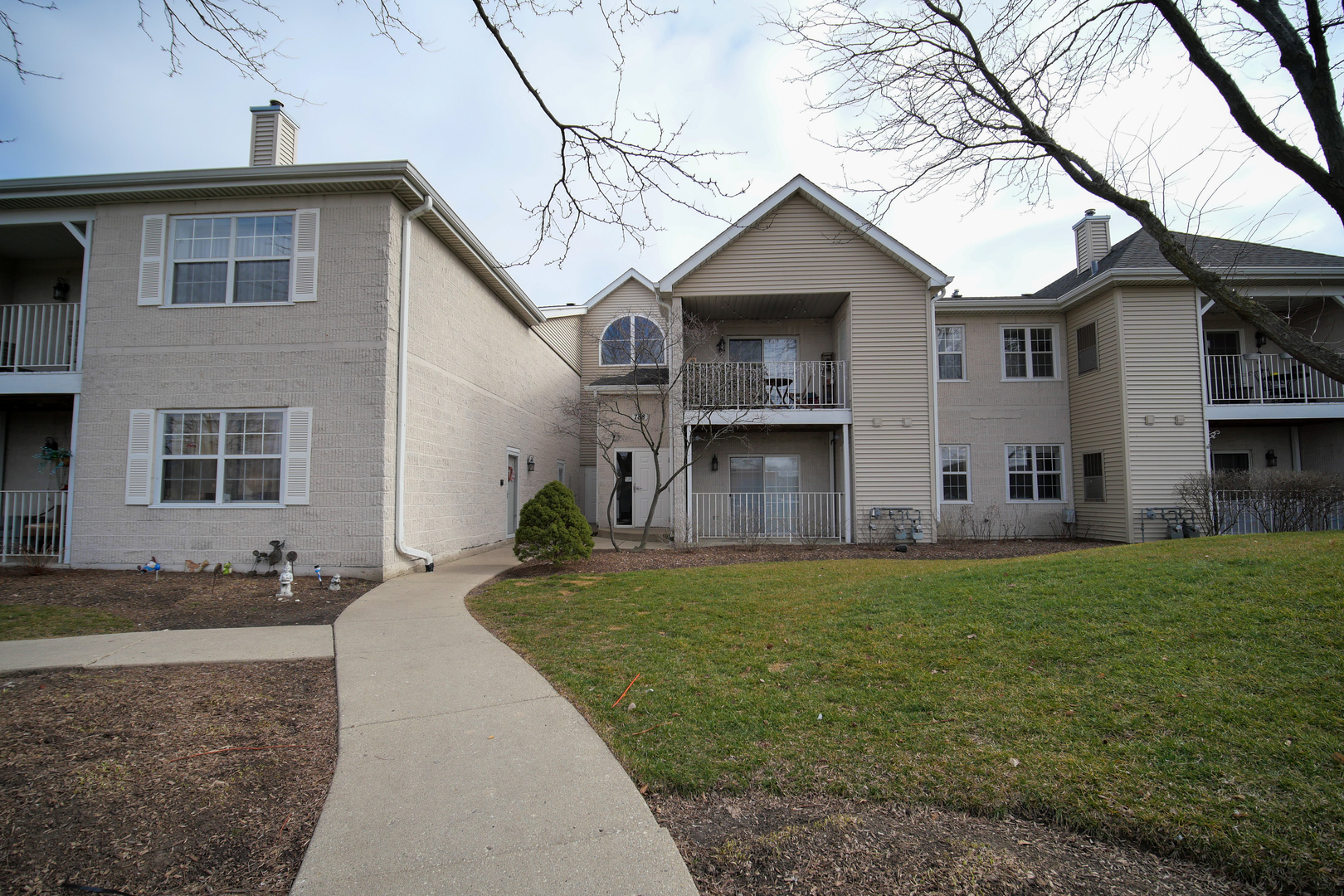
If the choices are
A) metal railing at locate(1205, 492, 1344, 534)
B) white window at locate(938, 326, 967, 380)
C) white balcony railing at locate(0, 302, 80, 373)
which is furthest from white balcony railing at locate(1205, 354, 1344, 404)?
white balcony railing at locate(0, 302, 80, 373)

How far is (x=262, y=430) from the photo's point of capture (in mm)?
9406

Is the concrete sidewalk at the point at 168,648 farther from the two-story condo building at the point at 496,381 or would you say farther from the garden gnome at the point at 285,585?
the two-story condo building at the point at 496,381

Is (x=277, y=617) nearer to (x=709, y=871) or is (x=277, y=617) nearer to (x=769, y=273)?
(x=709, y=871)

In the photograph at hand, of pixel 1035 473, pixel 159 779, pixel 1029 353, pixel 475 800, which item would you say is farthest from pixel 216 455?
pixel 1029 353

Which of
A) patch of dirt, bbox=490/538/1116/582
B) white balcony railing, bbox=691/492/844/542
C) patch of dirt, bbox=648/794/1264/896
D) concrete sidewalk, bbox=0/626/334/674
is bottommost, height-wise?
patch of dirt, bbox=648/794/1264/896

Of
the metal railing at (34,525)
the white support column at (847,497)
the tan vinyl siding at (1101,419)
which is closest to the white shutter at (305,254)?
the metal railing at (34,525)

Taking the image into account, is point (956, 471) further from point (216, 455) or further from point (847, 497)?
point (216, 455)

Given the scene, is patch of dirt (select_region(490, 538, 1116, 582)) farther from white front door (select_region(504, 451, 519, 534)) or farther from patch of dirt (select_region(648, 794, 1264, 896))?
patch of dirt (select_region(648, 794, 1264, 896))

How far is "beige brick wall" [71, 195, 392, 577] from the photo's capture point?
9.19 meters

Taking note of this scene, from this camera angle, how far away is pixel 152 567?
30.0ft

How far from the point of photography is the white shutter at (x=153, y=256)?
9.70 meters

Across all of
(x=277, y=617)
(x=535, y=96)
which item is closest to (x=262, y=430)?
(x=277, y=617)

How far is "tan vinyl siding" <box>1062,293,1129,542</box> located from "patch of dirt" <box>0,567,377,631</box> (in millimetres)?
14423

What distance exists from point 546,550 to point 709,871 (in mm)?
7681
